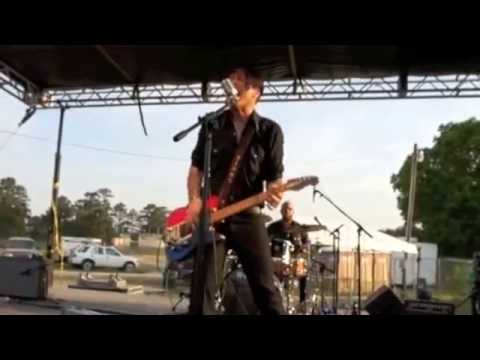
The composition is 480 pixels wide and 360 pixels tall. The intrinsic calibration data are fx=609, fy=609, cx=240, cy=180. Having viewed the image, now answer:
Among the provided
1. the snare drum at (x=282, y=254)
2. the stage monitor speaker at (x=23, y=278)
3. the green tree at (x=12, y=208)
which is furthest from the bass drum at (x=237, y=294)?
the green tree at (x=12, y=208)

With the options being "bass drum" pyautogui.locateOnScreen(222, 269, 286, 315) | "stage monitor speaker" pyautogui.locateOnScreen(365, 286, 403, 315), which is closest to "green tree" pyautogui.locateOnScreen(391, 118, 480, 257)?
"stage monitor speaker" pyautogui.locateOnScreen(365, 286, 403, 315)

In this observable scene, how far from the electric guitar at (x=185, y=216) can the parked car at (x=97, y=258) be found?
9.30m

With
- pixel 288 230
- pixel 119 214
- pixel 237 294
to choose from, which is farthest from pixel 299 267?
pixel 119 214

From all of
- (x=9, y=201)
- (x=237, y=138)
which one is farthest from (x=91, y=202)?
(x=237, y=138)

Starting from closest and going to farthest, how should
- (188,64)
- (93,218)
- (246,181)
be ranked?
(246,181) < (188,64) < (93,218)

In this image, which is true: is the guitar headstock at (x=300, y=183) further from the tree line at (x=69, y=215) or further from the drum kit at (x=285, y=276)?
the tree line at (x=69, y=215)

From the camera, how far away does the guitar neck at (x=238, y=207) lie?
266 centimetres

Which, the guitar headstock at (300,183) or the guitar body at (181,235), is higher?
the guitar headstock at (300,183)

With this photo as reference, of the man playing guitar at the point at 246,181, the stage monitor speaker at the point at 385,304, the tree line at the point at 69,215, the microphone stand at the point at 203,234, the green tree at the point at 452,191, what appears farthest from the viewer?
the green tree at the point at 452,191

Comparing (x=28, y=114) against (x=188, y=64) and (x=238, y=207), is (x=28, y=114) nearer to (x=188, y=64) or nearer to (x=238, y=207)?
(x=188, y=64)

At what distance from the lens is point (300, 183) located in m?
3.11

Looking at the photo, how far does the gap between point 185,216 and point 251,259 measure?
67cm
